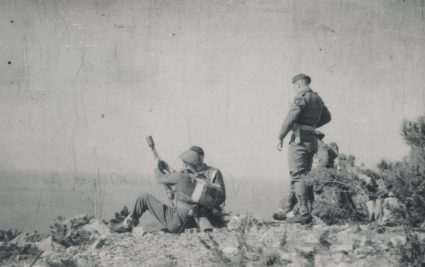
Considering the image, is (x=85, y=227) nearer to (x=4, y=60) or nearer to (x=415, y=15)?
(x=4, y=60)

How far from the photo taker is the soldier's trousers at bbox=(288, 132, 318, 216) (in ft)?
22.7

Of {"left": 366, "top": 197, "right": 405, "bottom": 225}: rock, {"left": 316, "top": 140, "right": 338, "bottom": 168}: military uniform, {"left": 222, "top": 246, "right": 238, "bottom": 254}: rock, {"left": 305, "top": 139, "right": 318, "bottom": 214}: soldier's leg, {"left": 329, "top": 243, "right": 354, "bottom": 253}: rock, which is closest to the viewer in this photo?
{"left": 329, "top": 243, "right": 354, "bottom": 253}: rock

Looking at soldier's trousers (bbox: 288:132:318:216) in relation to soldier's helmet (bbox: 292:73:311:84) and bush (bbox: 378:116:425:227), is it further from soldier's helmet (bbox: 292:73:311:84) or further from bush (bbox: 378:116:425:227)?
bush (bbox: 378:116:425:227)

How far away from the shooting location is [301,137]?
7219mm

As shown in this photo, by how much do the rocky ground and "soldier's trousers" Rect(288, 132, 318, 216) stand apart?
0.39m

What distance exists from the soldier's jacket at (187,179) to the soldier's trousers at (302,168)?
1.16 metres

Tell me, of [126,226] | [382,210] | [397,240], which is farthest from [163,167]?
[397,240]

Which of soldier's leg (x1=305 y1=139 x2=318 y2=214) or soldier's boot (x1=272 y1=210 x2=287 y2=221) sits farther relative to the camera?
soldier's boot (x1=272 y1=210 x2=287 y2=221)

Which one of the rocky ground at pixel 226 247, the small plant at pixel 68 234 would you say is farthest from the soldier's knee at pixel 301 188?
the small plant at pixel 68 234

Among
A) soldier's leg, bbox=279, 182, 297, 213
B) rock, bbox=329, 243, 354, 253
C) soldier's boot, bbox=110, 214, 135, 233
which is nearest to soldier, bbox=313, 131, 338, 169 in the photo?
soldier's leg, bbox=279, 182, 297, 213

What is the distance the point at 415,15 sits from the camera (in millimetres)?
7621

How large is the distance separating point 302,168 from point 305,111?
927 millimetres

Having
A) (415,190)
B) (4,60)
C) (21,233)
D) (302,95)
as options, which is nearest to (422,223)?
(415,190)

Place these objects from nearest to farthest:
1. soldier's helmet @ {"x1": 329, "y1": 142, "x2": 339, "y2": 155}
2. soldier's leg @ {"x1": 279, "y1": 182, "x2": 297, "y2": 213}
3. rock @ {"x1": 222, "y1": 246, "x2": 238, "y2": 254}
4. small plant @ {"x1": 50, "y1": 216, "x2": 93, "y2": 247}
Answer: rock @ {"x1": 222, "y1": 246, "x2": 238, "y2": 254} → small plant @ {"x1": 50, "y1": 216, "x2": 93, "y2": 247} → soldier's leg @ {"x1": 279, "y1": 182, "x2": 297, "y2": 213} → soldier's helmet @ {"x1": 329, "y1": 142, "x2": 339, "y2": 155}
